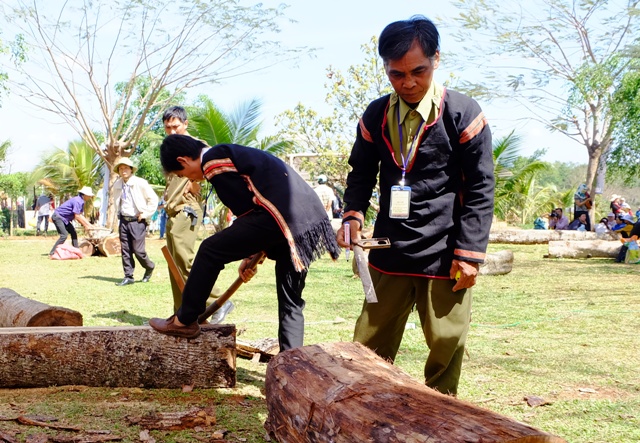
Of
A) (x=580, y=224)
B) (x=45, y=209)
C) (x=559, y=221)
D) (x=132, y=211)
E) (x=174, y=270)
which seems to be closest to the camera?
(x=174, y=270)

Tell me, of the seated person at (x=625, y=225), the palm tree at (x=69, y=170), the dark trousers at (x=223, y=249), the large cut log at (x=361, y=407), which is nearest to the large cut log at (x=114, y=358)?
the dark trousers at (x=223, y=249)

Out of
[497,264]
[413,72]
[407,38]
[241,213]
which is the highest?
[407,38]

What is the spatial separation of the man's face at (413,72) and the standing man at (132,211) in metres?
7.15

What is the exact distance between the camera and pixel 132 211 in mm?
9766

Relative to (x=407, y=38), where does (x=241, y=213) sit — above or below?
below

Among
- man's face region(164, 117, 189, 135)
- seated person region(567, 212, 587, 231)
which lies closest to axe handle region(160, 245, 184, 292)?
man's face region(164, 117, 189, 135)

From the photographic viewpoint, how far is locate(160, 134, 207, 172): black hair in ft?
13.6

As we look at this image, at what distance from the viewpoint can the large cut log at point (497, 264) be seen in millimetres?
10891

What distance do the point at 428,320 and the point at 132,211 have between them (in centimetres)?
734

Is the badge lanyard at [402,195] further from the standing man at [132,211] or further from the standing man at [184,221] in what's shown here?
the standing man at [132,211]

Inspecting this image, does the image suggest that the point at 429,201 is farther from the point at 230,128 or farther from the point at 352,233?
the point at 230,128

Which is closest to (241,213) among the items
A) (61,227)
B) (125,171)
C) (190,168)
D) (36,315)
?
(190,168)

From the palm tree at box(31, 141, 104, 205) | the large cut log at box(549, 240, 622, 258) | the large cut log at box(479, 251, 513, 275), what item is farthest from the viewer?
the palm tree at box(31, 141, 104, 205)

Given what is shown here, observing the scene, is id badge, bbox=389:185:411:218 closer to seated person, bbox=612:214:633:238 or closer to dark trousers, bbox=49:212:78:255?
seated person, bbox=612:214:633:238
